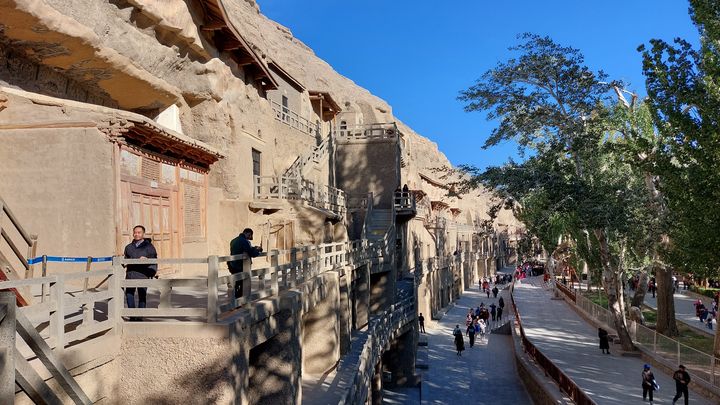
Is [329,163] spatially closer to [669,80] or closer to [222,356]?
[669,80]

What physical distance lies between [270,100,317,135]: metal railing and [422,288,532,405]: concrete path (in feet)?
50.3

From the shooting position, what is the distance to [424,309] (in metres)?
39.0

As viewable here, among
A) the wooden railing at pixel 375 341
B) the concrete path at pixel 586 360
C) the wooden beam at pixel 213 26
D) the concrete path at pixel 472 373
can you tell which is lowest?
the concrete path at pixel 472 373

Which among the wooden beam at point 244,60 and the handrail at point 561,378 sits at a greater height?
the wooden beam at point 244,60

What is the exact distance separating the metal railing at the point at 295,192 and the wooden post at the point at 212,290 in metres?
14.4

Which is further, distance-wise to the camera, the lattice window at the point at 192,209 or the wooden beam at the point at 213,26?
the wooden beam at the point at 213,26

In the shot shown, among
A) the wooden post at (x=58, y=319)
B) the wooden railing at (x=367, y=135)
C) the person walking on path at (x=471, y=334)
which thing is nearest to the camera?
the wooden post at (x=58, y=319)

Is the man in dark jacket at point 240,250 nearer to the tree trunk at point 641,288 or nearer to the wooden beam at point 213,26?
the wooden beam at point 213,26

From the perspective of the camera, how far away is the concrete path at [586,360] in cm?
1741

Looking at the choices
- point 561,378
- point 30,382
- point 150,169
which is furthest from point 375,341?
point 30,382

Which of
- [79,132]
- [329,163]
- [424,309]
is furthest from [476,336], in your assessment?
[79,132]

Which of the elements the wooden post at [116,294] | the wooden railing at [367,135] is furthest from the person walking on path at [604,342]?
the wooden post at [116,294]

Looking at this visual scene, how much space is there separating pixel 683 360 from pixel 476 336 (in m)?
17.7

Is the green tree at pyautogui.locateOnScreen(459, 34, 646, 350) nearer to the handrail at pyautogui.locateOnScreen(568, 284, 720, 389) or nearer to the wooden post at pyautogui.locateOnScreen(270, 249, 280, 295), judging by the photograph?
the handrail at pyautogui.locateOnScreen(568, 284, 720, 389)
